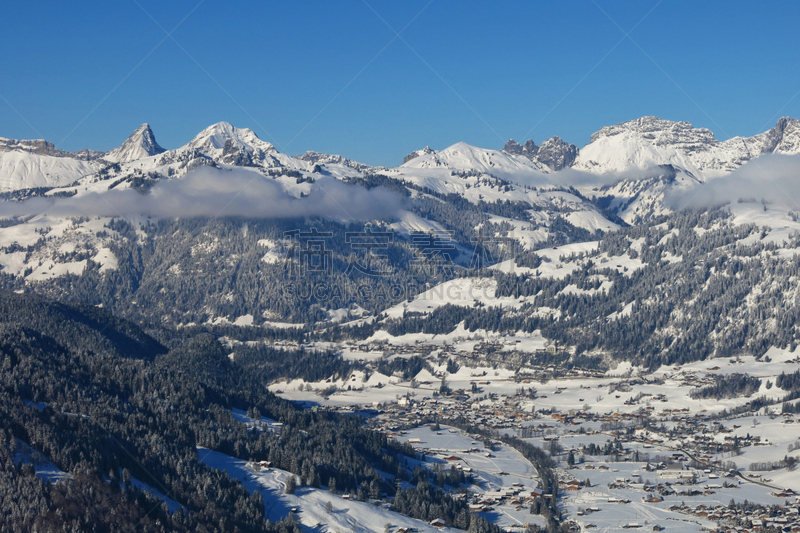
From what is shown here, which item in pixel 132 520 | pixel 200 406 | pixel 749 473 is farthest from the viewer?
pixel 749 473

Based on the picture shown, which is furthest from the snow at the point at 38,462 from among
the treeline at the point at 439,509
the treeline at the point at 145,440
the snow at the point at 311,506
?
the treeline at the point at 439,509

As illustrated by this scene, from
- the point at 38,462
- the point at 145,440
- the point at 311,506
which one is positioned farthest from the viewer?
the point at 145,440

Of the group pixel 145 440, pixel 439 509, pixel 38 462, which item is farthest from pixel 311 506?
pixel 38 462

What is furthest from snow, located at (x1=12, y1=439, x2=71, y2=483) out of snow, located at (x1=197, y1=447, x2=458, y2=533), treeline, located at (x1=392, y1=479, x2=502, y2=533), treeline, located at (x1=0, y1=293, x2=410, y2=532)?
treeline, located at (x1=392, y1=479, x2=502, y2=533)

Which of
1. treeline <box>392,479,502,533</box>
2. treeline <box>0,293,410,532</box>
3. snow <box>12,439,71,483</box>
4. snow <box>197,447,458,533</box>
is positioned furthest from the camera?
treeline <box>392,479,502,533</box>

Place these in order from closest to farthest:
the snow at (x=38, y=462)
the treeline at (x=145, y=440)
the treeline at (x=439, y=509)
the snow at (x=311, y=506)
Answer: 1. the treeline at (x=145, y=440)
2. the snow at (x=38, y=462)
3. the snow at (x=311, y=506)
4. the treeline at (x=439, y=509)

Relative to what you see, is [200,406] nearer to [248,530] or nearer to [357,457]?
[357,457]

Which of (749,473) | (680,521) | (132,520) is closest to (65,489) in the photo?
(132,520)

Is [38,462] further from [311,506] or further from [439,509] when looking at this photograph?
[439,509]

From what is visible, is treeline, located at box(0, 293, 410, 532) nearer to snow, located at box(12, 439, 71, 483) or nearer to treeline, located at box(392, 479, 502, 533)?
snow, located at box(12, 439, 71, 483)

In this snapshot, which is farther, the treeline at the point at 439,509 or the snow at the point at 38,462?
the treeline at the point at 439,509

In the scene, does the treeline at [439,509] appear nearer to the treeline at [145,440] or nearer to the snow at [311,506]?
the snow at [311,506]
